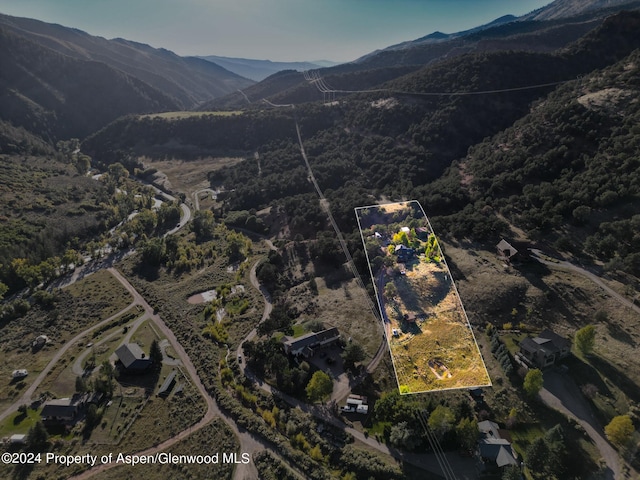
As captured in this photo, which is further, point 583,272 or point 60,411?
point 583,272

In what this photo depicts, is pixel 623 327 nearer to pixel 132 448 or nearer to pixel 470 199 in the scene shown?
pixel 470 199

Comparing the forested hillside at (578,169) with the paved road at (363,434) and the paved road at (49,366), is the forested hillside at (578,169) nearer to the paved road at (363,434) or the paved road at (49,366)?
the paved road at (363,434)

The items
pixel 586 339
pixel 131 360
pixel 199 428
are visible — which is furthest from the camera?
pixel 131 360

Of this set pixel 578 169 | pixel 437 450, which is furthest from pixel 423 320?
pixel 578 169

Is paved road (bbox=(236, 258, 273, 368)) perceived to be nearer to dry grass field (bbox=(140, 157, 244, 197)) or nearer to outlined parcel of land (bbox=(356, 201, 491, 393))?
outlined parcel of land (bbox=(356, 201, 491, 393))

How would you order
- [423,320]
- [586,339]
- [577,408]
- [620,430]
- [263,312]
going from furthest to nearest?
[263,312]
[586,339]
[577,408]
[620,430]
[423,320]

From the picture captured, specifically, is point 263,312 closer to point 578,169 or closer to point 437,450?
point 437,450
